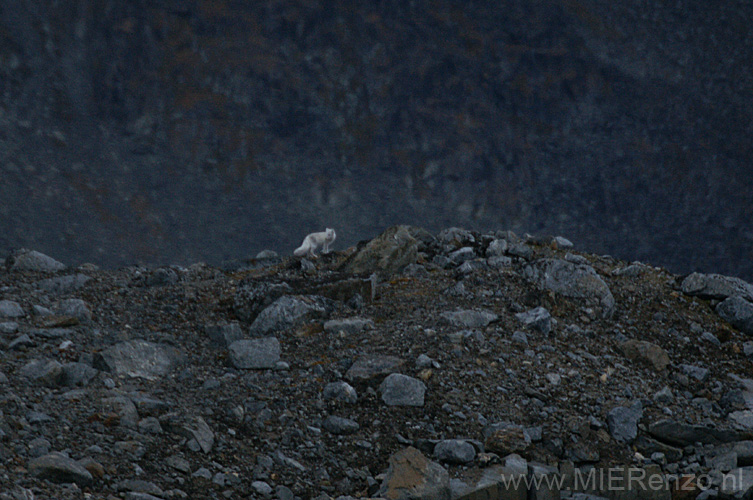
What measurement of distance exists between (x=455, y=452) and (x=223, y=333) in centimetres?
332

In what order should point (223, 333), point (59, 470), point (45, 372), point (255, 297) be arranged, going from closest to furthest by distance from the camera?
point (59, 470) → point (45, 372) → point (223, 333) → point (255, 297)

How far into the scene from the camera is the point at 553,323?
25.5 ft

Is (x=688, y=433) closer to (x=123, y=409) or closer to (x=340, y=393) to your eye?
(x=340, y=393)

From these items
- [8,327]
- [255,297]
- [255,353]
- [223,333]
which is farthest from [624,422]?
[8,327]

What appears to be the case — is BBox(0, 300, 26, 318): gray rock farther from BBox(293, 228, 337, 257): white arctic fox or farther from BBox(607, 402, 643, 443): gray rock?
BBox(607, 402, 643, 443): gray rock

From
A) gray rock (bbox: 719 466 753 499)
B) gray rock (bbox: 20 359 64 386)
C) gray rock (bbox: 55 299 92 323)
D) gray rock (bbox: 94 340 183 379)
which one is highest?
gray rock (bbox: 55 299 92 323)

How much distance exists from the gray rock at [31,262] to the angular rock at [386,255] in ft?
15.6

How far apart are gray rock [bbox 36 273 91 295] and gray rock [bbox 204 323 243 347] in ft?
8.61

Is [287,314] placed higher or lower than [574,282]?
lower

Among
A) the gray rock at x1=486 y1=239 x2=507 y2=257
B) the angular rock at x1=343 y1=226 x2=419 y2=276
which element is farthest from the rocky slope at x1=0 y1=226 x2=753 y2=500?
the gray rock at x1=486 y1=239 x2=507 y2=257

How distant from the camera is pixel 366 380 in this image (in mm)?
6113

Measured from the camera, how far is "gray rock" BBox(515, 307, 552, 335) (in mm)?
7539

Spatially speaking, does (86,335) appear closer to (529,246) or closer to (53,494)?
(53,494)

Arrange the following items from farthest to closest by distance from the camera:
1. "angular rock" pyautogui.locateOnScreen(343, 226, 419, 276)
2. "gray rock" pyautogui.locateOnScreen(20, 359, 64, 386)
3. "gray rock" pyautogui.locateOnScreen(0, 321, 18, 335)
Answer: "angular rock" pyautogui.locateOnScreen(343, 226, 419, 276), "gray rock" pyautogui.locateOnScreen(0, 321, 18, 335), "gray rock" pyautogui.locateOnScreen(20, 359, 64, 386)
